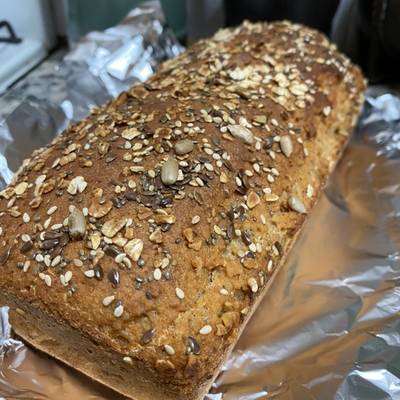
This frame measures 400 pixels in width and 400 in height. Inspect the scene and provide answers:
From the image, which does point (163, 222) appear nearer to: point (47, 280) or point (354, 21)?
point (47, 280)

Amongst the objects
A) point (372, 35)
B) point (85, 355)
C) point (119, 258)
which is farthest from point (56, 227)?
point (372, 35)

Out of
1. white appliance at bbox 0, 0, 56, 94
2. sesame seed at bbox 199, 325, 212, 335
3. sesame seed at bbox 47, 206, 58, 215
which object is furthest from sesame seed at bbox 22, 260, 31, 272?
white appliance at bbox 0, 0, 56, 94

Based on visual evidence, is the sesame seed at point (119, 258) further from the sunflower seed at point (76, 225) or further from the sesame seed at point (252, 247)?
the sesame seed at point (252, 247)

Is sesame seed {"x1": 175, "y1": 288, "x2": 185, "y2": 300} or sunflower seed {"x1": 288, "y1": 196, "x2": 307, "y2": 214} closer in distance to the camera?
sesame seed {"x1": 175, "y1": 288, "x2": 185, "y2": 300}

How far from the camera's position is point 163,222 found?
1.16 m

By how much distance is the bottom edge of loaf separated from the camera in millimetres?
1115

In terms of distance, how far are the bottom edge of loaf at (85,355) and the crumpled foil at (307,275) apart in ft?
0.15

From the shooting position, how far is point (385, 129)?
1882 millimetres

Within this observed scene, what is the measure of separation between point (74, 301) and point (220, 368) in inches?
13.6

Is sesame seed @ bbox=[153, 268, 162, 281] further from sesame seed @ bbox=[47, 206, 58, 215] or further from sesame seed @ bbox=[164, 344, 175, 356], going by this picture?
sesame seed @ bbox=[47, 206, 58, 215]

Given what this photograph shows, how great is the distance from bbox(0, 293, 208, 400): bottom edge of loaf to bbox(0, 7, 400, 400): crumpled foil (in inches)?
1.8

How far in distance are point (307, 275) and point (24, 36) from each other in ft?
4.14

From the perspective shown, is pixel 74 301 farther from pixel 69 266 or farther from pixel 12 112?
pixel 12 112

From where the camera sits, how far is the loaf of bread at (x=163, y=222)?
109 cm
